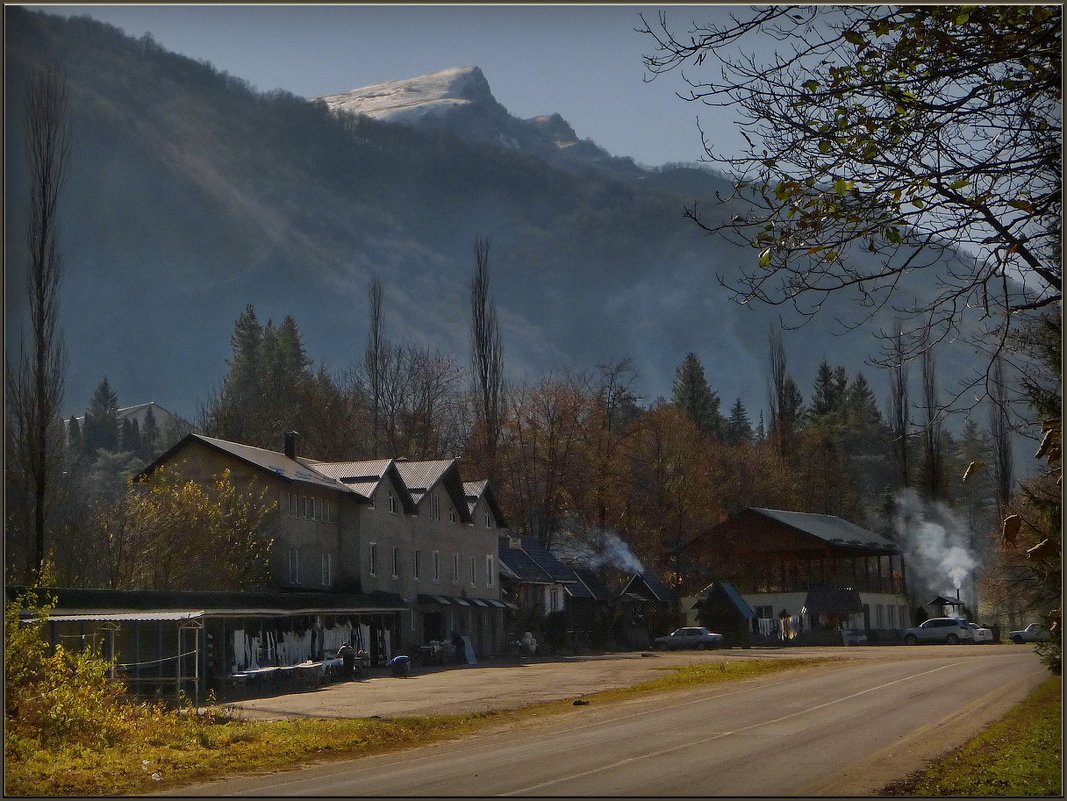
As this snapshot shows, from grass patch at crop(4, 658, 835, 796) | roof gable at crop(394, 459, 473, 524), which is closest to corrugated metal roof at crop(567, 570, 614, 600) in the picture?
roof gable at crop(394, 459, 473, 524)

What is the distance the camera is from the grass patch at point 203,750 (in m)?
15.5

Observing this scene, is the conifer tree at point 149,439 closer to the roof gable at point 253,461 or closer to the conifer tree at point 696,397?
the conifer tree at point 696,397

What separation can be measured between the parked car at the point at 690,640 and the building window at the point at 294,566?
2566cm

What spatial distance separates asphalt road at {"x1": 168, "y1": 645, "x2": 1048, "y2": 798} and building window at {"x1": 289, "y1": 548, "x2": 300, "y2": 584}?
72.8ft

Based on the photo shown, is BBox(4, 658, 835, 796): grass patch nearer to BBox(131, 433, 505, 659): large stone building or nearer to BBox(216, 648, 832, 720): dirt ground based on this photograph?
BBox(216, 648, 832, 720): dirt ground

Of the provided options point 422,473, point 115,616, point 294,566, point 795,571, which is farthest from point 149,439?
point 115,616

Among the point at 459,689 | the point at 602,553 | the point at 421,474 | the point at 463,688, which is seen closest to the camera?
the point at 459,689

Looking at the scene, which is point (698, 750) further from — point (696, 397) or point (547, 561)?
point (696, 397)

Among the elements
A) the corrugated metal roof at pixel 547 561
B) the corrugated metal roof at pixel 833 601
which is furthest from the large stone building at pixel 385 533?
the corrugated metal roof at pixel 833 601

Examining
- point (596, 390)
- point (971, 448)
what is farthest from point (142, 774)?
point (971, 448)

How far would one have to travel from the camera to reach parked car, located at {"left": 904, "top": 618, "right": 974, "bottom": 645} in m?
70.2

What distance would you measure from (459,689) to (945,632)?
1757 inches

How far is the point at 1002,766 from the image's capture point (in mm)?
14586

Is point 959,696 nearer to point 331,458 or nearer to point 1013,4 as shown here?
point 1013,4
